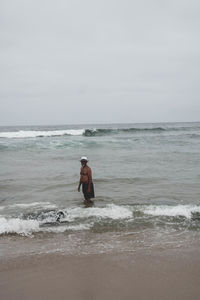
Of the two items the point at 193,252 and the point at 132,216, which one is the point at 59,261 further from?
the point at 132,216

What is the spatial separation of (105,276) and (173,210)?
133 inches

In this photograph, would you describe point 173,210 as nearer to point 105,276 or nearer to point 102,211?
point 102,211

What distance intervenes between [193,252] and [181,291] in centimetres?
116

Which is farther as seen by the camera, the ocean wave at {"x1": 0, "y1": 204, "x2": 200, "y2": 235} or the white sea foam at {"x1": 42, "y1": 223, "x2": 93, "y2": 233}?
the ocean wave at {"x1": 0, "y1": 204, "x2": 200, "y2": 235}

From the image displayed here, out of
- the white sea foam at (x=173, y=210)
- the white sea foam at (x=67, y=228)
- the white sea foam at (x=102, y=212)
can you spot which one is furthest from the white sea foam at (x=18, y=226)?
the white sea foam at (x=173, y=210)

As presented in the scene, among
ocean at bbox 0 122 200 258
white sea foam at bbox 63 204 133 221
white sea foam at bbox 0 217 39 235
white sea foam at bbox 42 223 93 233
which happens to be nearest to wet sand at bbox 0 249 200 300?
ocean at bbox 0 122 200 258

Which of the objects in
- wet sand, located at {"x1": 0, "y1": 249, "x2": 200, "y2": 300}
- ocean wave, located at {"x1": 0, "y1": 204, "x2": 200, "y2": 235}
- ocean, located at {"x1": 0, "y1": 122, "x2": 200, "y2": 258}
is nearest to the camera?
wet sand, located at {"x1": 0, "y1": 249, "x2": 200, "y2": 300}

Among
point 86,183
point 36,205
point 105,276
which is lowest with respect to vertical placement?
point 36,205

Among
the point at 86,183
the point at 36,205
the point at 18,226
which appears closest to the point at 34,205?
the point at 36,205

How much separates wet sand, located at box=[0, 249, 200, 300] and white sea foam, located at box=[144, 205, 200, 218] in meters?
2.04

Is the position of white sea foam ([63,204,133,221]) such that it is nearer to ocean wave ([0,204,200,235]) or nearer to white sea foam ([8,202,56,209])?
ocean wave ([0,204,200,235])

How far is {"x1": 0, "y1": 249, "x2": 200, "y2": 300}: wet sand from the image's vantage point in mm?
Answer: 3174

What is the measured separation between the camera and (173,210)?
6.50 m

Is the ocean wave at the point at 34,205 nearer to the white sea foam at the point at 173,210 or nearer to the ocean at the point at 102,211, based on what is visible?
the ocean at the point at 102,211
